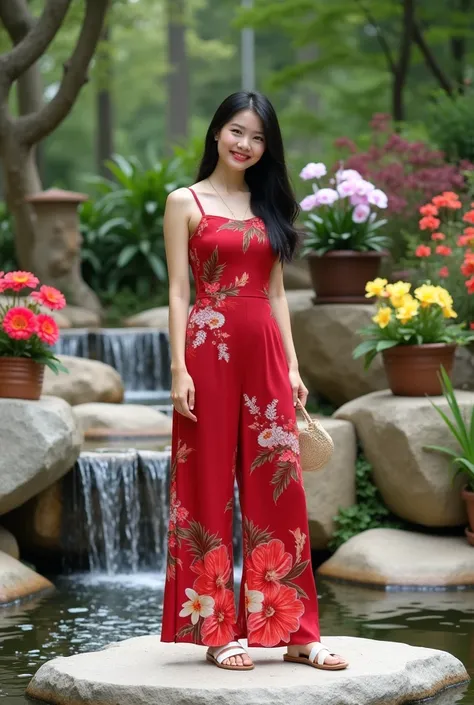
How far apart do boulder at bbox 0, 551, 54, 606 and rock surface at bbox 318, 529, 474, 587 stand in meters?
1.61

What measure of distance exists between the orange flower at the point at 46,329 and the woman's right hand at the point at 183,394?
3066 millimetres

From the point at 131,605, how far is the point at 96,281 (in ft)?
30.8

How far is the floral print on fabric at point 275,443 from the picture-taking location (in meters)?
4.47

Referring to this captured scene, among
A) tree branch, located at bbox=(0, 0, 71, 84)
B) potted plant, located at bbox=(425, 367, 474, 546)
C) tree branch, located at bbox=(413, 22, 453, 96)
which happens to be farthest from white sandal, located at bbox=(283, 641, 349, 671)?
tree branch, located at bbox=(413, 22, 453, 96)

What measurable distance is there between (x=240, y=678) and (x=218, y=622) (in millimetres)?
205

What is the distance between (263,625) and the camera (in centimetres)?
451

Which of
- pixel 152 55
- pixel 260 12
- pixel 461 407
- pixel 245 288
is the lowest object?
pixel 461 407

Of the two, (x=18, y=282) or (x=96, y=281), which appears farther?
(x=96, y=281)

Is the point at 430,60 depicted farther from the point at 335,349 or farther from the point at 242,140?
the point at 242,140

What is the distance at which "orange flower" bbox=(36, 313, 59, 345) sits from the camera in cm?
737

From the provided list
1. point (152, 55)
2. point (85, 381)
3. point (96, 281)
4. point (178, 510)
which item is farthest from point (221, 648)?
point (152, 55)

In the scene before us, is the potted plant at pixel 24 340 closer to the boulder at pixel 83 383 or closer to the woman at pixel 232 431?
the boulder at pixel 83 383

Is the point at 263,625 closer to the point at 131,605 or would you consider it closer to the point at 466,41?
the point at 131,605

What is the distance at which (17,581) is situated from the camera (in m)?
6.93
